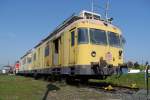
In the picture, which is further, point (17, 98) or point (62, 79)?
point (62, 79)

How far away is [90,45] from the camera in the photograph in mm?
15820

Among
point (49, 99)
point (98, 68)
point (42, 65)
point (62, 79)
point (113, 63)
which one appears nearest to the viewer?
point (49, 99)

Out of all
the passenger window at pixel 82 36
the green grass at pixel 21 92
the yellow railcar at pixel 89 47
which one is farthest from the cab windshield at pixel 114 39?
the green grass at pixel 21 92

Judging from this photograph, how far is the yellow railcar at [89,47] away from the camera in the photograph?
→ 15.4 meters

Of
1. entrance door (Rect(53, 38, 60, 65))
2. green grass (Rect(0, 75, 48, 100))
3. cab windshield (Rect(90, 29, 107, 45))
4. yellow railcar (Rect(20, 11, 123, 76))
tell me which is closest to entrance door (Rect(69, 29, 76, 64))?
A: yellow railcar (Rect(20, 11, 123, 76))

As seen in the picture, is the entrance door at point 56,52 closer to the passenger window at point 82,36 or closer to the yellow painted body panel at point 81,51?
the yellow painted body panel at point 81,51

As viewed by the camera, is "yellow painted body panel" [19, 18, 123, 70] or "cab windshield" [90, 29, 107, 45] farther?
"cab windshield" [90, 29, 107, 45]

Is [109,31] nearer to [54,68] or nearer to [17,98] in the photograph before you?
[54,68]

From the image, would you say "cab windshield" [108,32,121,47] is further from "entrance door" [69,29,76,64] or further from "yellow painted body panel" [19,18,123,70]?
"entrance door" [69,29,76,64]

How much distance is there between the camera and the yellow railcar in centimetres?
1545

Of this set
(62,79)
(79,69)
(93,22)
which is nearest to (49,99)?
(79,69)

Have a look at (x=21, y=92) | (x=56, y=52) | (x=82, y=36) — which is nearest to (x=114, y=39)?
(x=82, y=36)

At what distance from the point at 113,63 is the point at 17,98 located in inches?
268

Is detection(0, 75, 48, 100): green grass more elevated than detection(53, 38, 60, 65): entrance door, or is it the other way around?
detection(53, 38, 60, 65): entrance door
